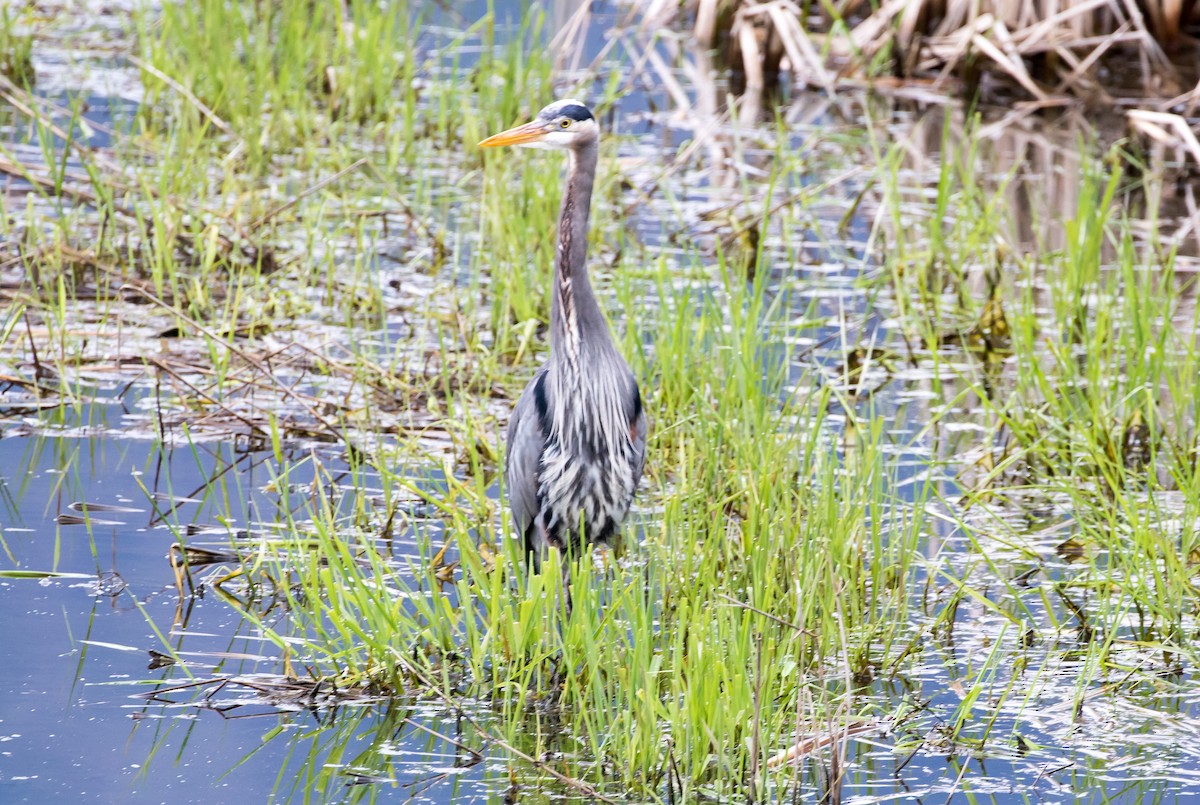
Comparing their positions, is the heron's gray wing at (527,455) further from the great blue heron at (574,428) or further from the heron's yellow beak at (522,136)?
the heron's yellow beak at (522,136)

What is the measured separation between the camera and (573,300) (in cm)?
434

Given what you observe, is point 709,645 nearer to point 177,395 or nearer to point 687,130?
point 177,395

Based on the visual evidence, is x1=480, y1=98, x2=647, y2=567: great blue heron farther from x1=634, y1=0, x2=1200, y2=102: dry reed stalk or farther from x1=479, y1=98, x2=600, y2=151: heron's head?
x1=634, y1=0, x2=1200, y2=102: dry reed stalk

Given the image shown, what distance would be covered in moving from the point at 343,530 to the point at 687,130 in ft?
17.9

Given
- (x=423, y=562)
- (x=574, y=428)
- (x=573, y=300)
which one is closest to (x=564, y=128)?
(x=573, y=300)

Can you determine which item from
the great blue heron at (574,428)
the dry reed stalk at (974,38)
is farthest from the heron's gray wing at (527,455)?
the dry reed stalk at (974,38)

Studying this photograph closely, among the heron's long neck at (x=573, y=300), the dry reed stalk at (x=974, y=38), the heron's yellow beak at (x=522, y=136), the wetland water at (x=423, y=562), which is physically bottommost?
the wetland water at (x=423, y=562)

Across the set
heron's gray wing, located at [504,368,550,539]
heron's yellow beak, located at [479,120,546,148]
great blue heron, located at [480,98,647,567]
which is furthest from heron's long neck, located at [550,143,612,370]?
heron's yellow beak, located at [479,120,546,148]

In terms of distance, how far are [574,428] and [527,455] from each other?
14 centimetres

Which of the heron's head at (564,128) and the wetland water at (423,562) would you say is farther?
the heron's head at (564,128)

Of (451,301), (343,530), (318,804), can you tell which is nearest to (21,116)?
(451,301)

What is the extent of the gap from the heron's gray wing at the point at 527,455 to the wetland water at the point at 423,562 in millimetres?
326

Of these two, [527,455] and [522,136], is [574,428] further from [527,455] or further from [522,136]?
[522,136]

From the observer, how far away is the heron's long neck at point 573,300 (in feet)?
14.2
